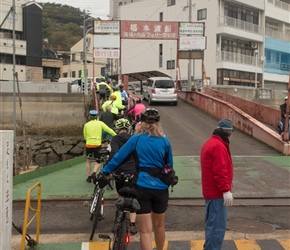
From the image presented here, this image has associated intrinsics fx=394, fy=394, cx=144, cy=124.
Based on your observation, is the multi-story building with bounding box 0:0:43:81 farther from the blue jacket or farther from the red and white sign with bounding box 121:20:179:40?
the blue jacket

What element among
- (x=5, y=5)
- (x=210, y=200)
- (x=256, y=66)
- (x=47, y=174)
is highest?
(x=5, y=5)

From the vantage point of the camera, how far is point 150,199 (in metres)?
4.49

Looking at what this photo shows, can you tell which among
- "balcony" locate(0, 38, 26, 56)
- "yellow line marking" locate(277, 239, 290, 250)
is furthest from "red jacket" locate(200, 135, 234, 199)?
"balcony" locate(0, 38, 26, 56)

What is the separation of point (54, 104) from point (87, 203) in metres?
17.1

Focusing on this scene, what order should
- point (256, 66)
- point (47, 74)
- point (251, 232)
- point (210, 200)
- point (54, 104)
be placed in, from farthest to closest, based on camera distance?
point (47, 74) → point (256, 66) → point (54, 104) → point (251, 232) → point (210, 200)

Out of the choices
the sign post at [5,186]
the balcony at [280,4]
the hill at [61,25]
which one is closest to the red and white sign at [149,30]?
the sign post at [5,186]

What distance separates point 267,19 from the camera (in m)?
48.2

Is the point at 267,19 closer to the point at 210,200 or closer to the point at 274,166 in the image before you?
the point at 274,166

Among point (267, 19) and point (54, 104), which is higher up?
point (267, 19)

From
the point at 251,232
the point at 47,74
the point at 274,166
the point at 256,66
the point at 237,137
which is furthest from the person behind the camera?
the point at 47,74

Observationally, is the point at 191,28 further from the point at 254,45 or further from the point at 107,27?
the point at 254,45

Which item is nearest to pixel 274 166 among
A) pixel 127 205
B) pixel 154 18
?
pixel 127 205

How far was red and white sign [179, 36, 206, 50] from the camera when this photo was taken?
→ 91.2ft

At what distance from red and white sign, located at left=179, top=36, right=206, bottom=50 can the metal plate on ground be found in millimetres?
22100
